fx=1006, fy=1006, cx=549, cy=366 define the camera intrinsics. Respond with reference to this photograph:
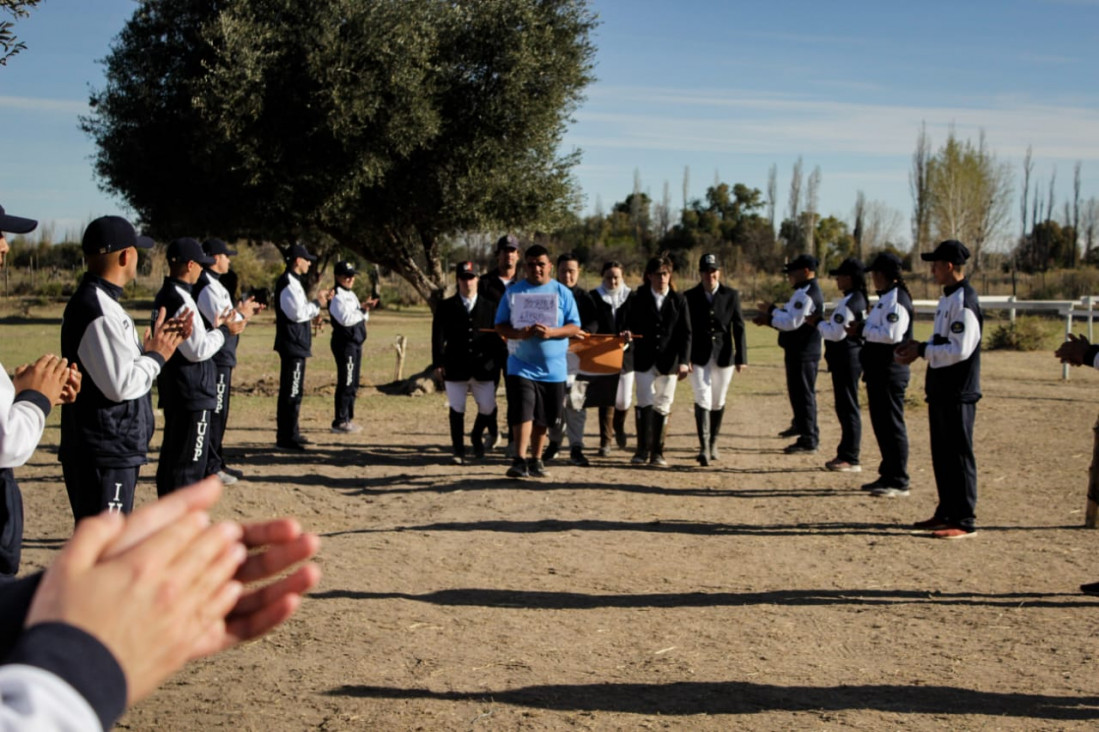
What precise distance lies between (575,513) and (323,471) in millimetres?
3123

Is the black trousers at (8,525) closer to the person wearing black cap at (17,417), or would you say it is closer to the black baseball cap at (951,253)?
the person wearing black cap at (17,417)

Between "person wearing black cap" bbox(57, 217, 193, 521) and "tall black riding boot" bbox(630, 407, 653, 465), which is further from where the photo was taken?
"tall black riding boot" bbox(630, 407, 653, 465)

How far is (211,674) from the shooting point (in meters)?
5.04

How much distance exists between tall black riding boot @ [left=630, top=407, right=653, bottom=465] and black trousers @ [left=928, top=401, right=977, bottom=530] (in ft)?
11.7

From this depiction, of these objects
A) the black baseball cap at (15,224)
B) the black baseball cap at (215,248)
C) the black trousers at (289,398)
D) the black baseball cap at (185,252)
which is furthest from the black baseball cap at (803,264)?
the black baseball cap at (15,224)

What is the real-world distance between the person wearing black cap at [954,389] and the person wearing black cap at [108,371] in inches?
216

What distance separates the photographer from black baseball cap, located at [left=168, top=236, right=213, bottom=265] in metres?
7.52

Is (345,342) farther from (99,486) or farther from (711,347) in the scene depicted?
(99,486)

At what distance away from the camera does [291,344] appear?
1155 cm

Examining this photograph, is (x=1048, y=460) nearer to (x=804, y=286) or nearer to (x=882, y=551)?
(x=804, y=286)

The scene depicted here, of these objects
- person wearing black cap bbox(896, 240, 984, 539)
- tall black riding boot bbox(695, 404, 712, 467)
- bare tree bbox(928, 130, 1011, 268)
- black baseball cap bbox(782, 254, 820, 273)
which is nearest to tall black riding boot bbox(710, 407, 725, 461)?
tall black riding boot bbox(695, 404, 712, 467)

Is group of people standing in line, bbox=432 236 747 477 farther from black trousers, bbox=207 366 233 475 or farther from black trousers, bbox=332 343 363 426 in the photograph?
black trousers, bbox=207 366 233 475

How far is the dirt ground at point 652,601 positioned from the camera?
15.2 feet

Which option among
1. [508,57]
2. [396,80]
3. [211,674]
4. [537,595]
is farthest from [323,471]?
[508,57]
